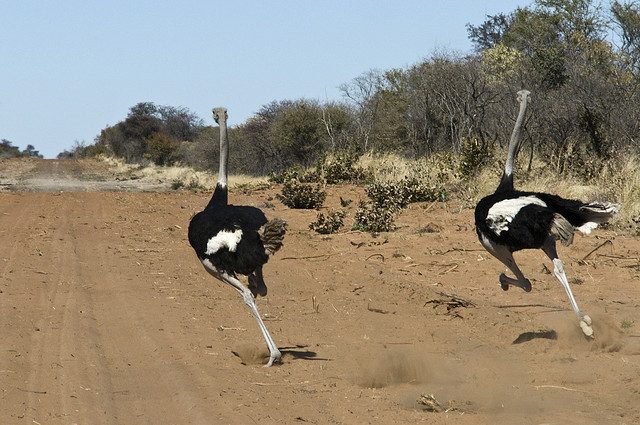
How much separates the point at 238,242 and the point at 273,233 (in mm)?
→ 308

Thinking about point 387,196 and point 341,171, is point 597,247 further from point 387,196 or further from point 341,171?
point 341,171

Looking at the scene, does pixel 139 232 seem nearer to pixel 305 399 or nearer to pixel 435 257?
pixel 435 257

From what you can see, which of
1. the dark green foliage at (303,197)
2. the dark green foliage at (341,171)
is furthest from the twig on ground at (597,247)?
the dark green foliage at (341,171)

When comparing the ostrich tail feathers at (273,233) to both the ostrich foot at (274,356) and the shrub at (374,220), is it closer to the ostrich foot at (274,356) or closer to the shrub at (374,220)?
the ostrich foot at (274,356)

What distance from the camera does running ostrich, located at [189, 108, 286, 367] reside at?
7.69 m

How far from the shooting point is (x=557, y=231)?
8398 mm

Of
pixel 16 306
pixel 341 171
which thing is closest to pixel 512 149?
pixel 16 306

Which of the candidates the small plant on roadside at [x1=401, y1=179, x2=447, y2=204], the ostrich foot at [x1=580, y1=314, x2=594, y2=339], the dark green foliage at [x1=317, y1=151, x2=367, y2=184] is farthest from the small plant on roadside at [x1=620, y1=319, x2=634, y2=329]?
the dark green foliage at [x1=317, y1=151, x2=367, y2=184]

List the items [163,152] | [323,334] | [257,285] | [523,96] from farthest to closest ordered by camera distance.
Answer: [163,152] → [523,96] → [323,334] → [257,285]

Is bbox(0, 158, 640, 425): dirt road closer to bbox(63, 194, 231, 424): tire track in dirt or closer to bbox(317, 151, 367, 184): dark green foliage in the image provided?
bbox(63, 194, 231, 424): tire track in dirt

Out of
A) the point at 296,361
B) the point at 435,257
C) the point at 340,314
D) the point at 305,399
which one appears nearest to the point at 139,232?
the point at 435,257

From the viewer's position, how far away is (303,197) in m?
18.6

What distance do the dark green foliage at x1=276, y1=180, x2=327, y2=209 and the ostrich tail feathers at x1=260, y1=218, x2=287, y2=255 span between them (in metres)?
10.8

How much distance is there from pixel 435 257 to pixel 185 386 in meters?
6.65
